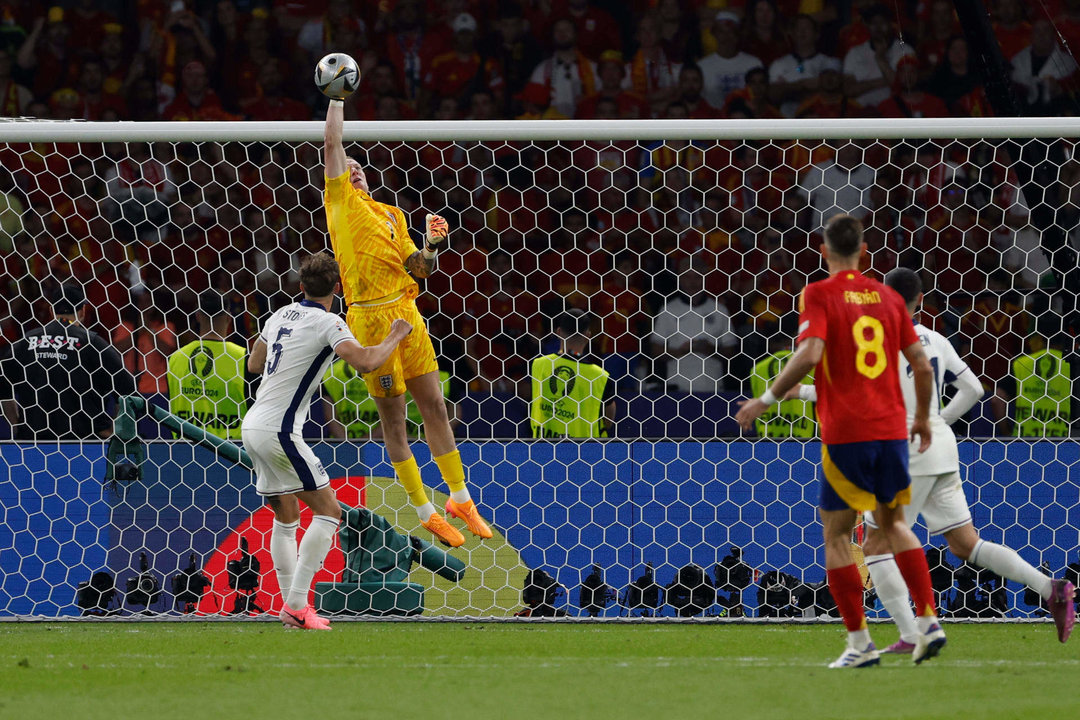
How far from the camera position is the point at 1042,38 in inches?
422

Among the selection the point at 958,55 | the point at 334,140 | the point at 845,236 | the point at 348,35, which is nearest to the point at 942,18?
the point at 958,55

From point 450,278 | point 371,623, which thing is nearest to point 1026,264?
point 450,278

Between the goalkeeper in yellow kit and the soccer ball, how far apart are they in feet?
0.58

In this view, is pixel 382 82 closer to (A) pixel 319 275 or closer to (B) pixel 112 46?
(B) pixel 112 46

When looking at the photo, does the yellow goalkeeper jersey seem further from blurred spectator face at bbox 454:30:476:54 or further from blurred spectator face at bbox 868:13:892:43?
blurred spectator face at bbox 868:13:892:43

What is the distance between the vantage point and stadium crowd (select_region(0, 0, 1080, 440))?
8.34 meters

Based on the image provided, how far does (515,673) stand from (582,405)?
9.02 ft

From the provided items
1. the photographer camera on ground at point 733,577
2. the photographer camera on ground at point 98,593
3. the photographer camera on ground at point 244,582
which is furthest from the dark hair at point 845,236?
the photographer camera on ground at point 98,593

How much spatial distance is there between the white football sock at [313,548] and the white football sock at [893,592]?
2.47 metres

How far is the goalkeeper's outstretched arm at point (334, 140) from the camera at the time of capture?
234 inches

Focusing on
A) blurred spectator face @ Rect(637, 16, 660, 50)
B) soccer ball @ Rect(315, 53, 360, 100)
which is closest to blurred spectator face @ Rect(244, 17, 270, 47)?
blurred spectator face @ Rect(637, 16, 660, 50)

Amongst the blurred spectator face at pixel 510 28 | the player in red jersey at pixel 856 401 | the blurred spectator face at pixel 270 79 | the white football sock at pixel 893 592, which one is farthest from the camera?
the blurred spectator face at pixel 510 28

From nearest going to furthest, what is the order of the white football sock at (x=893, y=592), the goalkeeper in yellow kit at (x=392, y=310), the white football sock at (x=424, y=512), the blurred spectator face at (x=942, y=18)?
the white football sock at (x=893, y=592)
the goalkeeper in yellow kit at (x=392, y=310)
the white football sock at (x=424, y=512)
the blurred spectator face at (x=942, y=18)

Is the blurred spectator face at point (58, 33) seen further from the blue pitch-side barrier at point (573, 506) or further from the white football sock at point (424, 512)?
the white football sock at point (424, 512)
